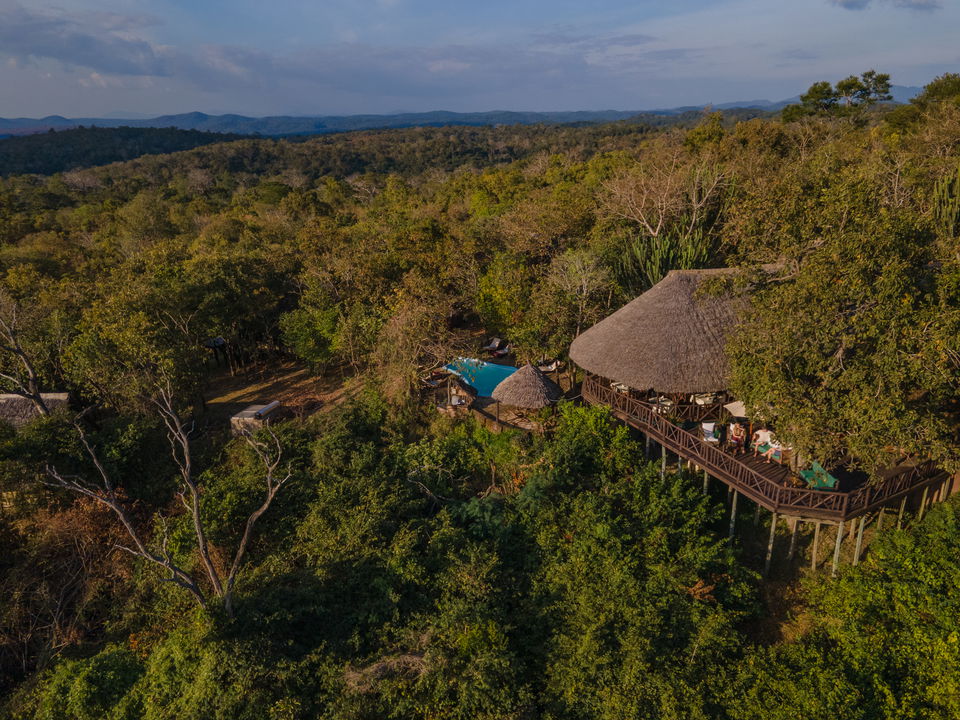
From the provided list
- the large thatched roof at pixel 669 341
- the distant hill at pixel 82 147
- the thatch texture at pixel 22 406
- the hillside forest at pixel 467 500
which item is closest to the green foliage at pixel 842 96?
the hillside forest at pixel 467 500

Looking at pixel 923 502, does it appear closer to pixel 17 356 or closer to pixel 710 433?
pixel 710 433

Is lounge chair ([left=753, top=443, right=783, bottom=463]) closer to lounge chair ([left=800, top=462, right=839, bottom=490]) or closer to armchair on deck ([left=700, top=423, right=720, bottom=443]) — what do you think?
lounge chair ([left=800, top=462, right=839, bottom=490])

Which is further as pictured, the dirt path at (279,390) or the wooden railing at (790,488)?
the dirt path at (279,390)

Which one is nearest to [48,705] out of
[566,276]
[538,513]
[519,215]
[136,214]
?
[538,513]

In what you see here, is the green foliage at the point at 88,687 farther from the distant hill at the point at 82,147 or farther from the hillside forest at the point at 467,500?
the distant hill at the point at 82,147

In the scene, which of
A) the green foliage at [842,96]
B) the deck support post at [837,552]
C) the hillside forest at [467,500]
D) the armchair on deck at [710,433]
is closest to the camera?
the hillside forest at [467,500]

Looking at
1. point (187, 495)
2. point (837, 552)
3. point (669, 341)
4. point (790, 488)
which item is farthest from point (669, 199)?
point (187, 495)
